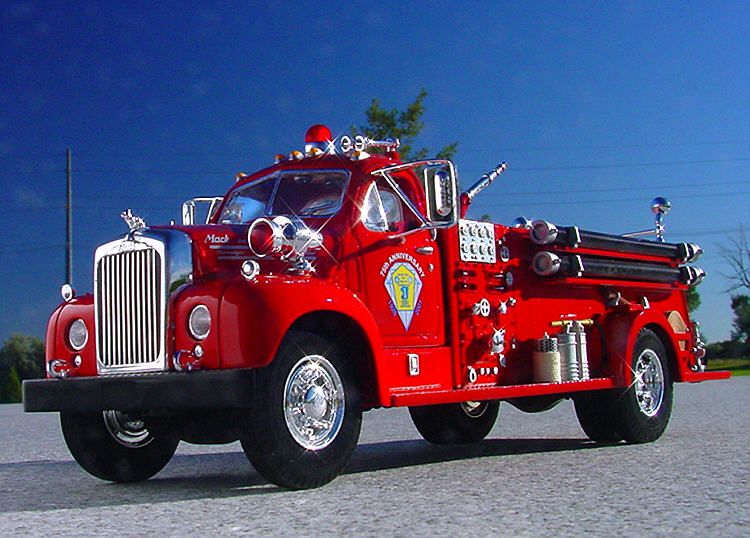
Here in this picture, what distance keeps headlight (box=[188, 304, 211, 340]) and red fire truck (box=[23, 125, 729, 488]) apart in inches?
0.4

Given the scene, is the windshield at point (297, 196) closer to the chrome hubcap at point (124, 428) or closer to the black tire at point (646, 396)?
the chrome hubcap at point (124, 428)

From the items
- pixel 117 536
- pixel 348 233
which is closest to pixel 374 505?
pixel 117 536

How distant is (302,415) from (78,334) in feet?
6.24

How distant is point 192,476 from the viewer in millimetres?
8633

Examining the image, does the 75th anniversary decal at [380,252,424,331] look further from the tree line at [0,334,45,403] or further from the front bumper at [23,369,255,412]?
the tree line at [0,334,45,403]

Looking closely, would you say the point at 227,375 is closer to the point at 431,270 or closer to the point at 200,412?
the point at 200,412

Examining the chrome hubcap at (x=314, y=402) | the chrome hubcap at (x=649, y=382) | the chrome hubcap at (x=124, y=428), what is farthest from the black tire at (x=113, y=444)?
the chrome hubcap at (x=649, y=382)

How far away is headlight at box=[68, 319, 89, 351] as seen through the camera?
7.71m

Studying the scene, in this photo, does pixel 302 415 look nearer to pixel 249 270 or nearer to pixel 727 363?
A: pixel 249 270

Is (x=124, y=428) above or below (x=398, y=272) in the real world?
below

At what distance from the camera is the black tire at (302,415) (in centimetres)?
666

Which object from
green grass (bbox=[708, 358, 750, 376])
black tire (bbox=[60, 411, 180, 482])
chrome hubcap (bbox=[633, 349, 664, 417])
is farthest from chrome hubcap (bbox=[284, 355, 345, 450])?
green grass (bbox=[708, 358, 750, 376])

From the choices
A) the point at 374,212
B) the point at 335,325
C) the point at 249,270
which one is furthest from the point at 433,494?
the point at 374,212

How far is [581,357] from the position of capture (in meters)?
9.98
